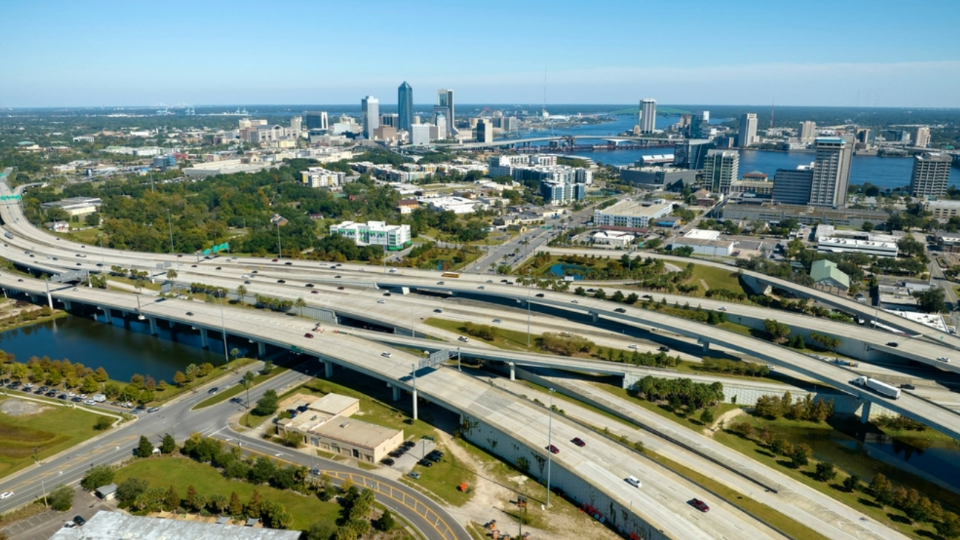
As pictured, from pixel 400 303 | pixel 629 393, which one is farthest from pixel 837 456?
pixel 400 303

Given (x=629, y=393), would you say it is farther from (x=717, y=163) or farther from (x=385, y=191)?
(x=717, y=163)

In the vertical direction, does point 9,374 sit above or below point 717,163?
below

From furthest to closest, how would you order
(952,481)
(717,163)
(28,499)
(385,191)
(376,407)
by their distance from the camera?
(717,163) → (385,191) → (376,407) → (952,481) → (28,499)

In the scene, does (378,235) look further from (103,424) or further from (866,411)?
(866,411)

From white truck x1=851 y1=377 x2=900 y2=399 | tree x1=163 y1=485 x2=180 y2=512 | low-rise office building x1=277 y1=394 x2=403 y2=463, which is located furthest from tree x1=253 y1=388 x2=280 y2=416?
white truck x1=851 y1=377 x2=900 y2=399

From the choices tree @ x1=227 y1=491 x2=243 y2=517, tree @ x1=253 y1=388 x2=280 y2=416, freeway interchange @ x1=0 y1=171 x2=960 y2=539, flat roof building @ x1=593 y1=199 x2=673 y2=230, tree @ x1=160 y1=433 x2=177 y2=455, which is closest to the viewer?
tree @ x1=227 y1=491 x2=243 y2=517

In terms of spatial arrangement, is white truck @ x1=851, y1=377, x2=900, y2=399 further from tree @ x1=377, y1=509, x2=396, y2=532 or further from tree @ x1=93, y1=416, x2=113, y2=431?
tree @ x1=93, y1=416, x2=113, y2=431

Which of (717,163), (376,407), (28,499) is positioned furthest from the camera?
(717,163)

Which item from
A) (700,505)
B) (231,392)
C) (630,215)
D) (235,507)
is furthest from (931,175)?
(235,507)
